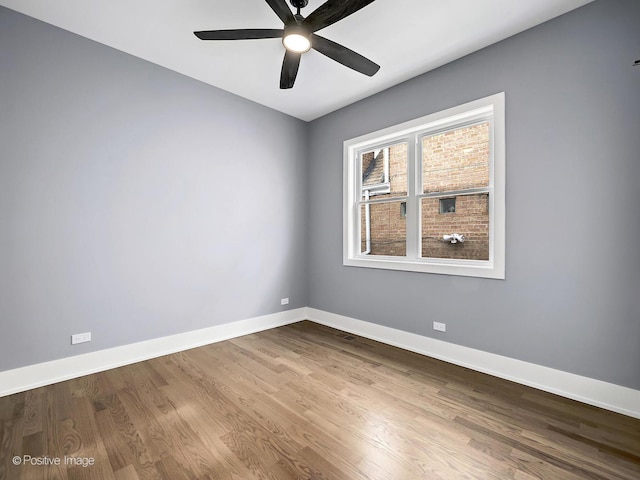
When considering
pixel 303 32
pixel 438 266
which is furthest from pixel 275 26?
pixel 438 266

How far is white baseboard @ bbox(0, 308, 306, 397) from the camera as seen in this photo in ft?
7.70

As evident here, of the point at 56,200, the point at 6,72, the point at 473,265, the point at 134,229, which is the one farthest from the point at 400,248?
the point at 6,72

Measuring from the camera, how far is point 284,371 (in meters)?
2.71

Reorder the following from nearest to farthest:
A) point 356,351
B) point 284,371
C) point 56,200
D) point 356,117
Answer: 1. point 56,200
2. point 284,371
3. point 356,351
4. point 356,117

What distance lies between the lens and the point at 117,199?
2.80 meters

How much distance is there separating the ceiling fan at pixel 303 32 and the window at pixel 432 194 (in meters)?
1.21

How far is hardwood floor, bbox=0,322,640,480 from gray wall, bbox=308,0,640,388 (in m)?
0.44

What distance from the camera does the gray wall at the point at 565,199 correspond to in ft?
6.79

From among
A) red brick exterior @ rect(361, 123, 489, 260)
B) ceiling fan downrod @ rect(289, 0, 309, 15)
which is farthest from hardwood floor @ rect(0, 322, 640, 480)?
ceiling fan downrod @ rect(289, 0, 309, 15)

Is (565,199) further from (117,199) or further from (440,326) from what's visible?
(117,199)

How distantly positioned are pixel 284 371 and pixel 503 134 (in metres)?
2.91

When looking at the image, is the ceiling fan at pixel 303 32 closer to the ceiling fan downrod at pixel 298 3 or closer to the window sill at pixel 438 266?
the ceiling fan downrod at pixel 298 3

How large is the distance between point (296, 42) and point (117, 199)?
2.16m

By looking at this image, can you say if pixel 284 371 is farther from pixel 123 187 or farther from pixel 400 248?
pixel 123 187
